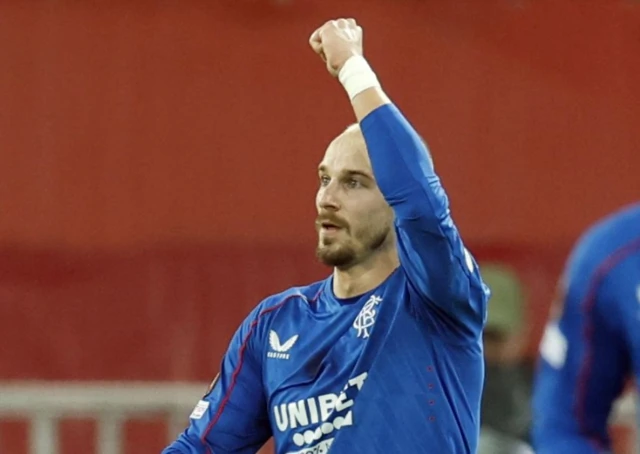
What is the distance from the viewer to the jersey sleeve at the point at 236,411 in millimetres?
4148

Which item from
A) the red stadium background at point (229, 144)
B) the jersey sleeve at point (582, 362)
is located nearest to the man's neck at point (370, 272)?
the jersey sleeve at point (582, 362)

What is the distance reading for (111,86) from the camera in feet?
23.5

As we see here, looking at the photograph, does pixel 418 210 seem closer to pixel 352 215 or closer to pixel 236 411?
pixel 352 215

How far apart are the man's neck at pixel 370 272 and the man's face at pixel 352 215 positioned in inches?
1.0

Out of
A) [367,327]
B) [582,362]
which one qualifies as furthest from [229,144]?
[582,362]

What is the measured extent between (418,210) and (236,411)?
91 centimetres

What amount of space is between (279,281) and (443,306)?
10.8 ft

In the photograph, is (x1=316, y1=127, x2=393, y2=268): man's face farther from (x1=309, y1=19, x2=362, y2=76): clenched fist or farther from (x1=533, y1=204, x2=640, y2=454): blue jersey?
(x1=533, y1=204, x2=640, y2=454): blue jersey

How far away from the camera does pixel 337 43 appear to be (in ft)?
12.4

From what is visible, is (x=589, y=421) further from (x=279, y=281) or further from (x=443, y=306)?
(x=279, y=281)

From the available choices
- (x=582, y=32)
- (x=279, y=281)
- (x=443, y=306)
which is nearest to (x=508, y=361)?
(x=443, y=306)

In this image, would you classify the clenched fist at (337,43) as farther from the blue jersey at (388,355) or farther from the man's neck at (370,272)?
the man's neck at (370,272)

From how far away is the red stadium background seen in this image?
7.04 metres

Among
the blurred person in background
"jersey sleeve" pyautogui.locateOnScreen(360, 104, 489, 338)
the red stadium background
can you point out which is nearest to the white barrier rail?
the red stadium background
